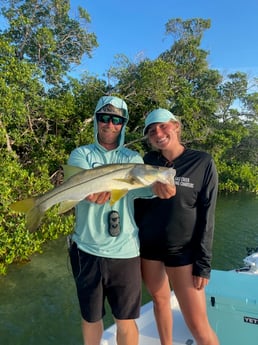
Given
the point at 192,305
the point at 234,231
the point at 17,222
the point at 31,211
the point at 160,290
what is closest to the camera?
the point at 31,211

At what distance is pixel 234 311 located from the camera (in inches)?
121

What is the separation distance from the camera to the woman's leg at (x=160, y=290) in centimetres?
268

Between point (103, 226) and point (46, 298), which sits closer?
point (103, 226)

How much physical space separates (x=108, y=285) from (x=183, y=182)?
100 cm

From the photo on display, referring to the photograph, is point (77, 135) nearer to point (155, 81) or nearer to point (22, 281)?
point (155, 81)

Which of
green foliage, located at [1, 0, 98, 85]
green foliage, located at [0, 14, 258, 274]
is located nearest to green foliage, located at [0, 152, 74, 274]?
green foliage, located at [0, 14, 258, 274]

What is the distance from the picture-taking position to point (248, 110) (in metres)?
24.5

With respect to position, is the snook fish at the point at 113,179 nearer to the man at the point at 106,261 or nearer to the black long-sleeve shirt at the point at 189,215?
the man at the point at 106,261

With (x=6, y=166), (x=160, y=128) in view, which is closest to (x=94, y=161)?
(x=160, y=128)

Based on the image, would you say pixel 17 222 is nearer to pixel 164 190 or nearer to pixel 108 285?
pixel 108 285

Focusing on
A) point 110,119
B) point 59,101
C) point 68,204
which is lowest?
point 68,204

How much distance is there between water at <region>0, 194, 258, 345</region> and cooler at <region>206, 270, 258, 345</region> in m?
Answer: 1.51

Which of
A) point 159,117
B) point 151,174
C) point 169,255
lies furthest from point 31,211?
point 159,117

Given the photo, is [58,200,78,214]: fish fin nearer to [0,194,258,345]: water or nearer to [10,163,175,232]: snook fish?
[10,163,175,232]: snook fish
